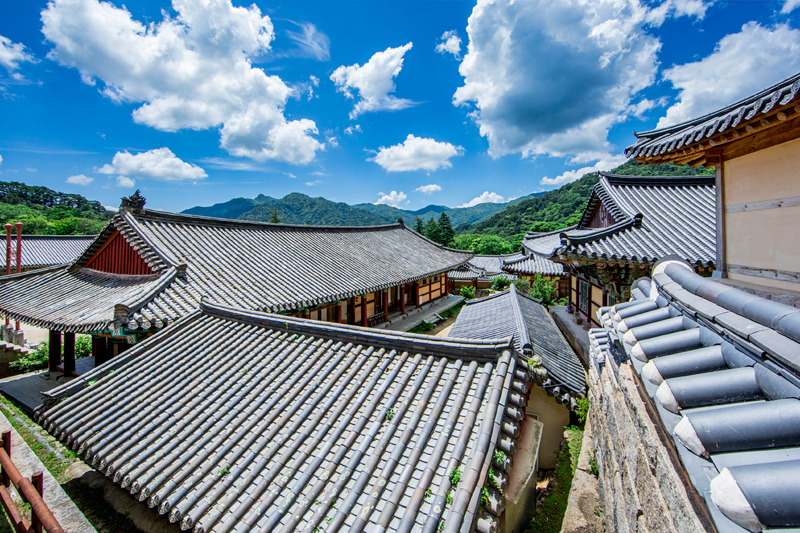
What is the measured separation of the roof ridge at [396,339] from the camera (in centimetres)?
461

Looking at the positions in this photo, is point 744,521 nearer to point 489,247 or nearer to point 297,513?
point 297,513

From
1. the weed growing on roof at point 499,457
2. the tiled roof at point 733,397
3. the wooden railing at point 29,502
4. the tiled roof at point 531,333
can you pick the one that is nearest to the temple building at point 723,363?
the tiled roof at point 733,397

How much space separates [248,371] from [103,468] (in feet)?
6.61

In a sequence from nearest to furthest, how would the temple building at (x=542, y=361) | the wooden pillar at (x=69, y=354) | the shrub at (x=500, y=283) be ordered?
the temple building at (x=542, y=361) < the wooden pillar at (x=69, y=354) < the shrub at (x=500, y=283)

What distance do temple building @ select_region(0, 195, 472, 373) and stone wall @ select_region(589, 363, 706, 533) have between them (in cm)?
873

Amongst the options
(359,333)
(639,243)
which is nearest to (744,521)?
(359,333)

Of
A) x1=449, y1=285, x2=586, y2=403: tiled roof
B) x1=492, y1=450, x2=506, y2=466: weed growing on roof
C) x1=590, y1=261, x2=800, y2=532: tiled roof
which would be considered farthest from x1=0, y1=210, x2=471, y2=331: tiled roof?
x1=590, y1=261, x2=800, y2=532: tiled roof

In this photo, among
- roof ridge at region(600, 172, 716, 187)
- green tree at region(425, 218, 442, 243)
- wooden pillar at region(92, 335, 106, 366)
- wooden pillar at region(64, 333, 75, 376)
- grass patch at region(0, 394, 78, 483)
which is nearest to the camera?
grass patch at region(0, 394, 78, 483)

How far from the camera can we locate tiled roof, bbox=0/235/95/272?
27884mm

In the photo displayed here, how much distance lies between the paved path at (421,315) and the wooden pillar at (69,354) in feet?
39.7

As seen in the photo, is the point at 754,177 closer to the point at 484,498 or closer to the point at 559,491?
the point at 484,498

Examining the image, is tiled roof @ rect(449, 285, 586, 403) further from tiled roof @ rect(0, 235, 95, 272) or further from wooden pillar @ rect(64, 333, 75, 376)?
tiled roof @ rect(0, 235, 95, 272)

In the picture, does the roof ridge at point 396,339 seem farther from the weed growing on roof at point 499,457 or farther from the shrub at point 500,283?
the shrub at point 500,283

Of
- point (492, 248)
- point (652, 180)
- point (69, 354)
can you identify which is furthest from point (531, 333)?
point (492, 248)
